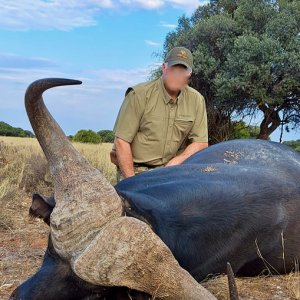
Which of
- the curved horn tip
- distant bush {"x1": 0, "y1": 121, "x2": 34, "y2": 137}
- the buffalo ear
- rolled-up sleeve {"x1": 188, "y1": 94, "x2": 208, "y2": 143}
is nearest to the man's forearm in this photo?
rolled-up sleeve {"x1": 188, "y1": 94, "x2": 208, "y2": 143}

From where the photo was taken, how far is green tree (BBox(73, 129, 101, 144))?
3164 cm

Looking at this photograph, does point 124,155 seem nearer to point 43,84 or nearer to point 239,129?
point 43,84

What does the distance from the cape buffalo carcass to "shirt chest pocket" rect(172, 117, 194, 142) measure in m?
2.65

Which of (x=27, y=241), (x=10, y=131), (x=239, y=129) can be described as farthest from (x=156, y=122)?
(x=10, y=131)

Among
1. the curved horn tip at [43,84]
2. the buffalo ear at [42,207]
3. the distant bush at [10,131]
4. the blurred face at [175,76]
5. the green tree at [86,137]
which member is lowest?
the distant bush at [10,131]

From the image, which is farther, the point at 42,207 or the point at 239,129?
the point at 239,129

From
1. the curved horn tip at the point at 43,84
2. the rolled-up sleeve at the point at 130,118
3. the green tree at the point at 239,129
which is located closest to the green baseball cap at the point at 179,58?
the rolled-up sleeve at the point at 130,118

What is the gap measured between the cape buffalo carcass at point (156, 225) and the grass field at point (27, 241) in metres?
0.13

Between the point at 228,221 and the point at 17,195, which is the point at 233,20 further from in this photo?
the point at 228,221

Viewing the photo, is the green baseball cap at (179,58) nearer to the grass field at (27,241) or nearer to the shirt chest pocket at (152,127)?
the shirt chest pocket at (152,127)

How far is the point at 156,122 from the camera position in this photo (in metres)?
6.90

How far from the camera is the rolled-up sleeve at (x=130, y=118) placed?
22.3ft

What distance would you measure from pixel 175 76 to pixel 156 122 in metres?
0.53

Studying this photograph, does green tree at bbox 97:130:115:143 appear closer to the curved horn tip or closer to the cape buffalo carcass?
the cape buffalo carcass
